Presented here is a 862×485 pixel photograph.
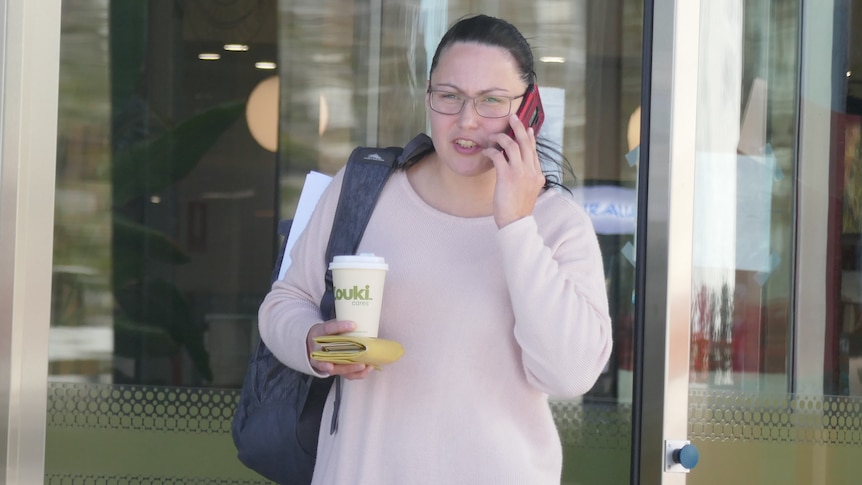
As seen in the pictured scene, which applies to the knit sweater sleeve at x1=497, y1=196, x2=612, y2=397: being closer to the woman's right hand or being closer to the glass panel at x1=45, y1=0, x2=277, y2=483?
the woman's right hand

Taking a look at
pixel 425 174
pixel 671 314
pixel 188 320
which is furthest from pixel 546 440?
pixel 188 320

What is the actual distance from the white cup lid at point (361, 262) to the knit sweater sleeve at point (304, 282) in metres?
0.23

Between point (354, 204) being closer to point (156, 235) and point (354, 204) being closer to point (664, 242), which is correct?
point (664, 242)

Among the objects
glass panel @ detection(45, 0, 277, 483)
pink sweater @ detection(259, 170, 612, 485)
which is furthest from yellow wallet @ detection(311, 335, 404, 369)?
glass panel @ detection(45, 0, 277, 483)

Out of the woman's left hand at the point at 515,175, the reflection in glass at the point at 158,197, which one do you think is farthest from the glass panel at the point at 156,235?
the woman's left hand at the point at 515,175

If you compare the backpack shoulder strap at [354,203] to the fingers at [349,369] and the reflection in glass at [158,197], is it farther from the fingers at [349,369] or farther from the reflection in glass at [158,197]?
the reflection in glass at [158,197]

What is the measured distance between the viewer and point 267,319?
2.04 m

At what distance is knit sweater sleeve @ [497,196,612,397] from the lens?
1756mm

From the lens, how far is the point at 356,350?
5.74 ft

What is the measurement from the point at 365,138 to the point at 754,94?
1.82 m

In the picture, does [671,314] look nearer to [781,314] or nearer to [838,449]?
[781,314]

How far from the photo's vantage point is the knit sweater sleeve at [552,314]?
176 centimetres

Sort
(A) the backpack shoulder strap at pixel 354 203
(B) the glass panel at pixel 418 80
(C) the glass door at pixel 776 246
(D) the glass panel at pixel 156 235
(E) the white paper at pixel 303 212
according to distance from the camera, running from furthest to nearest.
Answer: (B) the glass panel at pixel 418 80 < (D) the glass panel at pixel 156 235 < (C) the glass door at pixel 776 246 < (E) the white paper at pixel 303 212 < (A) the backpack shoulder strap at pixel 354 203

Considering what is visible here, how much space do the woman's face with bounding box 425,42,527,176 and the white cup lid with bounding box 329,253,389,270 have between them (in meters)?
0.23
